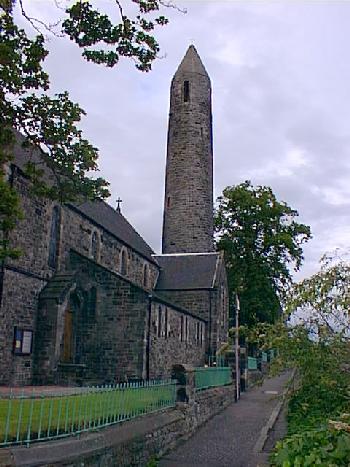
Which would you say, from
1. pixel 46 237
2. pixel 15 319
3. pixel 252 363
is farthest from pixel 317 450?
pixel 252 363

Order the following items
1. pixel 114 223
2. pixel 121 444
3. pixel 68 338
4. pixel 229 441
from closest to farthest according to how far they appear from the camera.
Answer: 1. pixel 121 444
2. pixel 229 441
3. pixel 68 338
4. pixel 114 223

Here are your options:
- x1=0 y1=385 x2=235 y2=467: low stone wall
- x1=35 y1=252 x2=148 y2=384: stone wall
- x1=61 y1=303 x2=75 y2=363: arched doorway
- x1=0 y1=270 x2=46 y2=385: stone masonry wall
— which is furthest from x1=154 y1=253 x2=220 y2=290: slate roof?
x1=0 y1=385 x2=235 y2=467: low stone wall

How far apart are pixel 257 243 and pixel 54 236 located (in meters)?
25.4

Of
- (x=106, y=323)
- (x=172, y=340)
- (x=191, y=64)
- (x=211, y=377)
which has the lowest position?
(x=211, y=377)

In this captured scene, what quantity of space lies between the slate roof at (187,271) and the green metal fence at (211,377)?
10.6 meters

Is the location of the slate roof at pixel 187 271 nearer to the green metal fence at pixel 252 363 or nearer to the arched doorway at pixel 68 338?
the green metal fence at pixel 252 363

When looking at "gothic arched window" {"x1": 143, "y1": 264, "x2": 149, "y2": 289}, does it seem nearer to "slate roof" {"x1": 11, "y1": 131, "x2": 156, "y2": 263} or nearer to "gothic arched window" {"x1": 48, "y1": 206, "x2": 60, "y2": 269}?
"slate roof" {"x1": 11, "y1": 131, "x2": 156, "y2": 263}

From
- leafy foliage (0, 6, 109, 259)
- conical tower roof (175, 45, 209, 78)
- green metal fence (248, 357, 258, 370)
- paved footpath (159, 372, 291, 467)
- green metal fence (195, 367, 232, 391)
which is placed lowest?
paved footpath (159, 372, 291, 467)

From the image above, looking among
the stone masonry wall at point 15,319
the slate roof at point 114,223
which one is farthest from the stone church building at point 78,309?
the slate roof at point 114,223

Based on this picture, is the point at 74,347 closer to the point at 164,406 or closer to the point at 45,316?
the point at 45,316

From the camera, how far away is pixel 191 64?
42844 millimetres

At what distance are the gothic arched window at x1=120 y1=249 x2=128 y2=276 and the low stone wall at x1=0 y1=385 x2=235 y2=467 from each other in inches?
535

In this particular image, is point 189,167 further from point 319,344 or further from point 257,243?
point 319,344

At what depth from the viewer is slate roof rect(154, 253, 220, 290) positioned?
3559 centimetres
